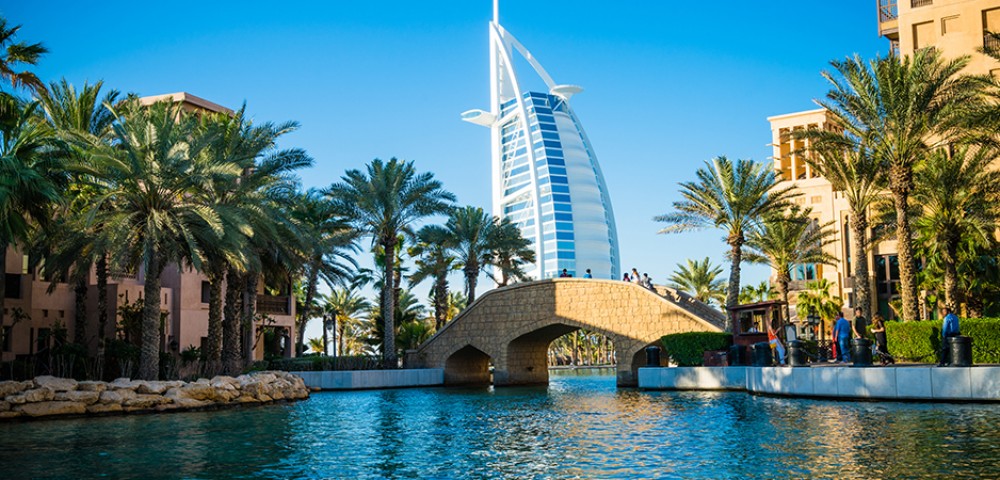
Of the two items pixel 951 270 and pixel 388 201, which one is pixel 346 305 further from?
pixel 951 270

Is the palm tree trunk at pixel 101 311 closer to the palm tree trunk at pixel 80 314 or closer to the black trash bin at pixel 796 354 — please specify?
the palm tree trunk at pixel 80 314

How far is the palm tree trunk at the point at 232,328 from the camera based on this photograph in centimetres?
3206

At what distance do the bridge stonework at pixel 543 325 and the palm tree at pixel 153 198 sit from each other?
17.0 meters

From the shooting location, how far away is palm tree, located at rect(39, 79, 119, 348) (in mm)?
25359

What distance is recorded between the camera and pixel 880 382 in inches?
800

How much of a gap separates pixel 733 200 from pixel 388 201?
46.1ft

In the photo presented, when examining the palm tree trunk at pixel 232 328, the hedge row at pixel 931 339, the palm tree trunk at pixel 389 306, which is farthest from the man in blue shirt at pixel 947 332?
the palm tree trunk at pixel 389 306

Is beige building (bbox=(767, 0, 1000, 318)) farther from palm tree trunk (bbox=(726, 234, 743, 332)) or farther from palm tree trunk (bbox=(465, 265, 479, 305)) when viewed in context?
palm tree trunk (bbox=(465, 265, 479, 305))

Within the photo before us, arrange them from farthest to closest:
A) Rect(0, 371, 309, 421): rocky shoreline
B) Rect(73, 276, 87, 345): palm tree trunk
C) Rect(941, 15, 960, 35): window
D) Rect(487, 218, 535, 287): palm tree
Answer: Rect(487, 218, 535, 287): palm tree → Rect(941, 15, 960, 35): window → Rect(73, 276, 87, 345): palm tree trunk → Rect(0, 371, 309, 421): rocky shoreline

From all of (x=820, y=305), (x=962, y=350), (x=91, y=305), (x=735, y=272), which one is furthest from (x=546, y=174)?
(x=962, y=350)

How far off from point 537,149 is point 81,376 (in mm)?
86786

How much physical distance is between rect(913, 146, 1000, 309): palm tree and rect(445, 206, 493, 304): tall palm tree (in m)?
20.7

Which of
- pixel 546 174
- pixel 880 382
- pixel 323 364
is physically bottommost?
pixel 880 382

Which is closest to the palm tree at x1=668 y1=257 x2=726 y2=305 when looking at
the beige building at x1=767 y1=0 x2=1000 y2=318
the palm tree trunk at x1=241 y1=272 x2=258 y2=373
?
the beige building at x1=767 y1=0 x2=1000 y2=318
